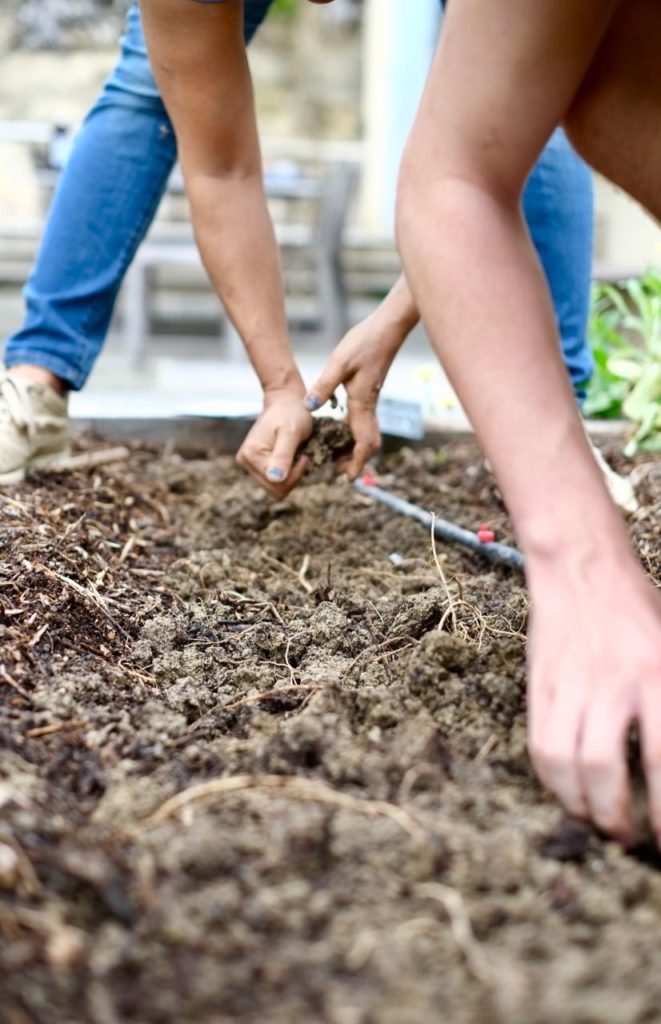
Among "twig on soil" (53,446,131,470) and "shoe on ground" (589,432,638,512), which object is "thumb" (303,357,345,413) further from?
"twig on soil" (53,446,131,470)

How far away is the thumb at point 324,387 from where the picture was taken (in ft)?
5.89

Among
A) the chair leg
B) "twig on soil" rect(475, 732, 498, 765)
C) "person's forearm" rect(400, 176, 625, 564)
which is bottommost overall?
the chair leg

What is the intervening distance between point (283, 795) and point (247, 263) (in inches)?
42.7

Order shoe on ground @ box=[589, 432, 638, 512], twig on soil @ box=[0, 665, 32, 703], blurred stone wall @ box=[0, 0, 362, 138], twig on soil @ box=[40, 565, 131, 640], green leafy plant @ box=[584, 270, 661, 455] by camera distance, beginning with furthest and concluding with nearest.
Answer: blurred stone wall @ box=[0, 0, 362, 138] < green leafy plant @ box=[584, 270, 661, 455] < shoe on ground @ box=[589, 432, 638, 512] < twig on soil @ box=[40, 565, 131, 640] < twig on soil @ box=[0, 665, 32, 703]

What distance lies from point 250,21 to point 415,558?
3.16 feet

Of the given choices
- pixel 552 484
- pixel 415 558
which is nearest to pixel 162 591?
pixel 415 558

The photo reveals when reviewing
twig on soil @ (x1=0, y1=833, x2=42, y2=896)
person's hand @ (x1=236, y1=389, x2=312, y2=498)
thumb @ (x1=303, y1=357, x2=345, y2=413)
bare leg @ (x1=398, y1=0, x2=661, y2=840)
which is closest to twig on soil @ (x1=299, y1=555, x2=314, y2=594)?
person's hand @ (x1=236, y1=389, x2=312, y2=498)

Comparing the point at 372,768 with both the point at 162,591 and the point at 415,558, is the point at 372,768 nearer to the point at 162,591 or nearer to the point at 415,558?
the point at 162,591

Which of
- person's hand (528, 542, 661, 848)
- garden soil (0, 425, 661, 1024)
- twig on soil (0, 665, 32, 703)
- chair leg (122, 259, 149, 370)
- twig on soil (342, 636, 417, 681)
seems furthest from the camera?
chair leg (122, 259, 149, 370)

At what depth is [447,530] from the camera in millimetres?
1949

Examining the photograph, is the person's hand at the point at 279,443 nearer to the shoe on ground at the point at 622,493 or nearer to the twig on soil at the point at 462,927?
the shoe on ground at the point at 622,493

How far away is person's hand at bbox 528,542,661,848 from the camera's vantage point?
2.71 ft

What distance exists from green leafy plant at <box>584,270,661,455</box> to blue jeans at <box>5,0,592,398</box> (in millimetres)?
494

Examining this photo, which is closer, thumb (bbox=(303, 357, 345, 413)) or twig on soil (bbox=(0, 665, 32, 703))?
twig on soil (bbox=(0, 665, 32, 703))
